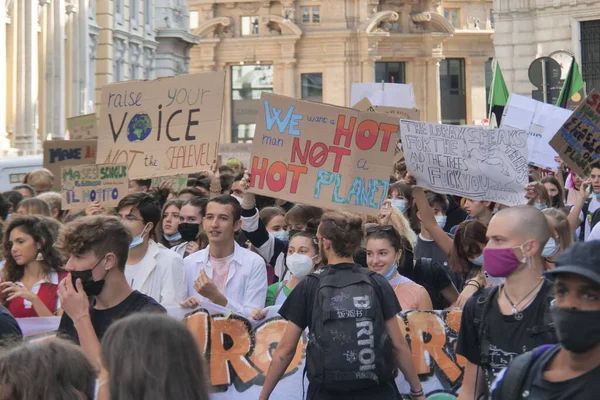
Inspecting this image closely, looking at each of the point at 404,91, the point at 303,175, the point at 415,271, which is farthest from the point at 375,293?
the point at 404,91

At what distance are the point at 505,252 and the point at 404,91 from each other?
15.8 meters

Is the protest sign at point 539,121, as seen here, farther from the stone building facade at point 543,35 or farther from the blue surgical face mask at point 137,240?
the blue surgical face mask at point 137,240

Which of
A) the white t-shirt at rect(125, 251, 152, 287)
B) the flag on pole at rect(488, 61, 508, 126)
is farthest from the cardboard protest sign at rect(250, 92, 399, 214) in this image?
the flag on pole at rect(488, 61, 508, 126)

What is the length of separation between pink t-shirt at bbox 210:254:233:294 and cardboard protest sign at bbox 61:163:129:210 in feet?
9.57

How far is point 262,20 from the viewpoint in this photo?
67.2m

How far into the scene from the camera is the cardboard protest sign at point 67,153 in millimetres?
16016

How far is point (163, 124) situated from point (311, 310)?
216 inches

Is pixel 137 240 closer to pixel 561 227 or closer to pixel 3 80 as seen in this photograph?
pixel 561 227

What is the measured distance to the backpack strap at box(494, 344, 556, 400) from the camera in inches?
168

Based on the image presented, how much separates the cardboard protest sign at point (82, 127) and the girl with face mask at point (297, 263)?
10.9m

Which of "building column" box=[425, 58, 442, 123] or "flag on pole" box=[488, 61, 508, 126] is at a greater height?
"building column" box=[425, 58, 442, 123]

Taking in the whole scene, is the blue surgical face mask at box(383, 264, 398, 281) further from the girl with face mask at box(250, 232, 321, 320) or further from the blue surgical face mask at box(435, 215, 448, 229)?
the blue surgical face mask at box(435, 215, 448, 229)

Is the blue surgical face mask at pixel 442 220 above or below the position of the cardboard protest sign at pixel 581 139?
below

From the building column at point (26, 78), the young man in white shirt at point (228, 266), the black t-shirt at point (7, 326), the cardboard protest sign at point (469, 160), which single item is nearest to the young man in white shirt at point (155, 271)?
the young man in white shirt at point (228, 266)
